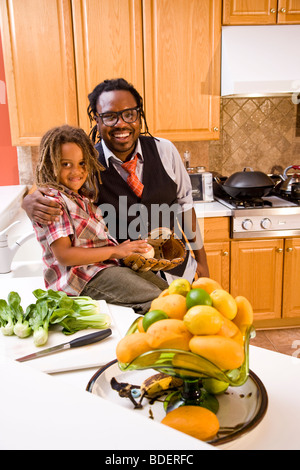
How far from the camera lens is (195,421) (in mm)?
625

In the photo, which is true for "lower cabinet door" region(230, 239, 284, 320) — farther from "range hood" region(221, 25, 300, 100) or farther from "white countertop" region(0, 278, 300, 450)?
"white countertop" region(0, 278, 300, 450)

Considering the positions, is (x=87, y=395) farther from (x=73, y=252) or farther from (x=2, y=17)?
(x=2, y=17)

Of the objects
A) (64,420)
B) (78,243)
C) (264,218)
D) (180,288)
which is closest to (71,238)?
(78,243)

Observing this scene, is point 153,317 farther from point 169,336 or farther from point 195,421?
point 195,421

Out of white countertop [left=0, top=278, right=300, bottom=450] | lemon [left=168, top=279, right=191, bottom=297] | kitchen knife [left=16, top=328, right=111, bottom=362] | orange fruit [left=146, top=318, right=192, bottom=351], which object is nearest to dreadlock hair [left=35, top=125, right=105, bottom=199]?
kitchen knife [left=16, top=328, right=111, bottom=362]

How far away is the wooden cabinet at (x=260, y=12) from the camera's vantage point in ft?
8.93

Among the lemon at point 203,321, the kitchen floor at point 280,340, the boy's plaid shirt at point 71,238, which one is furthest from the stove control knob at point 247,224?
the lemon at point 203,321

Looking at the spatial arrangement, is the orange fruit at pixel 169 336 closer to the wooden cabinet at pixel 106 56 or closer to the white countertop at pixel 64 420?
the white countertop at pixel 64 420

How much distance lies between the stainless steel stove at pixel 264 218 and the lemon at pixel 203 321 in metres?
2.06

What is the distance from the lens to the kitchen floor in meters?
2.73

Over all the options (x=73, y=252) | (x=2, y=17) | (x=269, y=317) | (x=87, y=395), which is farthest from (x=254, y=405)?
(x=2, y=17)

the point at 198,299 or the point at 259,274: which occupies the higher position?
the point at 198,299

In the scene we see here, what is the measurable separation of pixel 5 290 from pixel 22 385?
0.89 m

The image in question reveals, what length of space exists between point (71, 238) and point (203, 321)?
33.5 inches
